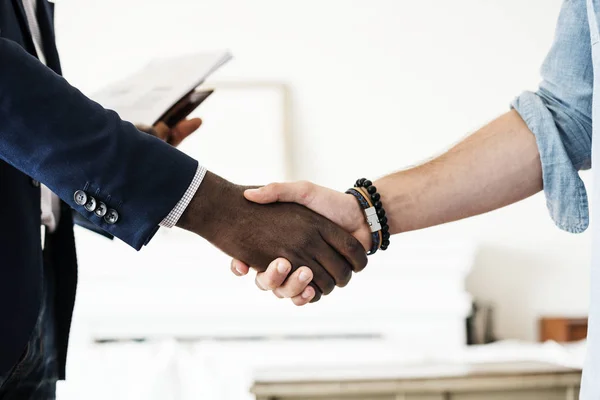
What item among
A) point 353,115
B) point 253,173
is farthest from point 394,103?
point 253,173

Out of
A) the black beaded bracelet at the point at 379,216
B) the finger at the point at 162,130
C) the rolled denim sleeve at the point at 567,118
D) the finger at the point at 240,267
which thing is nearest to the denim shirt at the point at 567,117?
the rolled denim sleeve at the point at 567,118

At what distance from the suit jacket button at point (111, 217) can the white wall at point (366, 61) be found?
9.40ft

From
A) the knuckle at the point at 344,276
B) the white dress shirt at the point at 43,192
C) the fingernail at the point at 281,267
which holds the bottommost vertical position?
the fingernail at the point at 281,267

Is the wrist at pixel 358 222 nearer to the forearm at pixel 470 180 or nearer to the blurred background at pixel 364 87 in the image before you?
the forearm at pixel 470 180

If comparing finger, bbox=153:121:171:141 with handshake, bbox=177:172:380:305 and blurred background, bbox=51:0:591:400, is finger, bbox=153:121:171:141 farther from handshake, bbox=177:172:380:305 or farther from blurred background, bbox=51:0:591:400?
blurred background, bbox=51:0:591:400

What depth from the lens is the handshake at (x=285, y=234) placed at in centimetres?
124

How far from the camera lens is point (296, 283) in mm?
1305

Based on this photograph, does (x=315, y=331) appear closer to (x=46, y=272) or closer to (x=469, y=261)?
(x=469, y=261)

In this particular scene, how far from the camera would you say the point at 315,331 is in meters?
3.54

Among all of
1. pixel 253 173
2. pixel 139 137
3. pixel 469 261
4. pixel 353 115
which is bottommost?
pixel 139 137

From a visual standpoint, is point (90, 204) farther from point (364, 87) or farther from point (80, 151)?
point (364, 87)

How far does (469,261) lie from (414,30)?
1.34 m

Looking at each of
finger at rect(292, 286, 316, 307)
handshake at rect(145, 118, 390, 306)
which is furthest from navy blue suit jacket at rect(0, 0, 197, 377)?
finger at rect(292, 286, 316, 307)

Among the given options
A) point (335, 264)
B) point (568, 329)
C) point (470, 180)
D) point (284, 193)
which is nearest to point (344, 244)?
point (335, 264)
